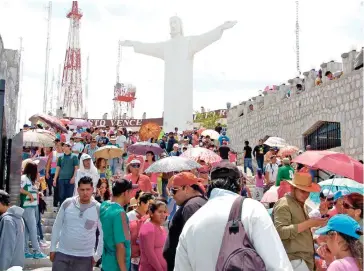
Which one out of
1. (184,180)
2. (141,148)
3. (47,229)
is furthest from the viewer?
(141,148)

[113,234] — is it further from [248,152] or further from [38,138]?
[248,152]

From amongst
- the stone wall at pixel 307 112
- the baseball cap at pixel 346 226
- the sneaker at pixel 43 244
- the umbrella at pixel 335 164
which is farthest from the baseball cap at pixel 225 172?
the stone wall at pixel 307 112

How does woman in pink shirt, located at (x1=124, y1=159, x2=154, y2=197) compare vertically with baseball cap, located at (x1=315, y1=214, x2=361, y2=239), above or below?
above

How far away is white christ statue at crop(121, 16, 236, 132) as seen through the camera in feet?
95.0

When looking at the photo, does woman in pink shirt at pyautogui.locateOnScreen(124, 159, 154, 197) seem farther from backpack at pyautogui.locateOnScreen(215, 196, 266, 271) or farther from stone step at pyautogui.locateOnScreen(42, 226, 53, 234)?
backpack at pyautogui.locateOnScreen(215, 196, 266, 271)

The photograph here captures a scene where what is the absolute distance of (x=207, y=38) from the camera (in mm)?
28703

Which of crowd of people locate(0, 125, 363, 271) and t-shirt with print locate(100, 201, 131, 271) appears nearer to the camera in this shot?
crowd of people locate(0, 125, 363, 271)

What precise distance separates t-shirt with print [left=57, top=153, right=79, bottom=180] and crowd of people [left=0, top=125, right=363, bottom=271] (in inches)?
0.7

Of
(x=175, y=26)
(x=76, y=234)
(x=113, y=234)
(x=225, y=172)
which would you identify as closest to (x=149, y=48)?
(x=175, y=26)

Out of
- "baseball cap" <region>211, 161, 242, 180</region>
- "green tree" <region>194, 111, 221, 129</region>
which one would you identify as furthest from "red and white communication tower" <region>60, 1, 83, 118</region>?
"baseball cap" <region>211, 161, 242, 180</region>

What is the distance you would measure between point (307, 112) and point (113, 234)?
48.1ft

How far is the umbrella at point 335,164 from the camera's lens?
21.9 feet

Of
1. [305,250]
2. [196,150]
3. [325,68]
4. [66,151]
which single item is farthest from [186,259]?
[325,68]

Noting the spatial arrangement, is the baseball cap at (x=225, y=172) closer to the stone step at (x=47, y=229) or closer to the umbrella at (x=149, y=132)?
the stone step at (x=47, y=229)
